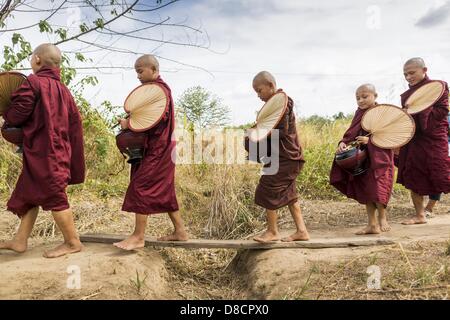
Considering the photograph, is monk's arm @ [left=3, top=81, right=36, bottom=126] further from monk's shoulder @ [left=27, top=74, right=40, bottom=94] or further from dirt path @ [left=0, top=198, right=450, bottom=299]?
dirt path @ [left=0, top=198, right=450, bottom=299]

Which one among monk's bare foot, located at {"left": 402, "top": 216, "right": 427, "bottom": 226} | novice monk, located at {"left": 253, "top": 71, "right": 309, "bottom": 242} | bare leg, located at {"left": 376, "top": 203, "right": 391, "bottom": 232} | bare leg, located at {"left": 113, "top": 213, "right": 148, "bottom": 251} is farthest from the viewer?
monk's bare foot, located at {"left": 402, "top": 216, "right": 427, "bottom": 226}

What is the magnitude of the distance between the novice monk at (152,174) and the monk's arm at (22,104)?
739 millimetres

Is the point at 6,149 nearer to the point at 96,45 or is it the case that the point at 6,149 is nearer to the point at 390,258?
the point at 96,45

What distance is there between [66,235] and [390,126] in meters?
3.27

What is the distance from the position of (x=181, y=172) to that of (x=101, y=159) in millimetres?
1385

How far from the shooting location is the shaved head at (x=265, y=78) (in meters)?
4.32

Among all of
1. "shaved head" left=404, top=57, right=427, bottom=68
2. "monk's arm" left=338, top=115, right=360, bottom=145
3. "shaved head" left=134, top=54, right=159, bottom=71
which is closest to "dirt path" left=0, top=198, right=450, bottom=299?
"monk's arm" left=338, top=115, right=360, bottom=145

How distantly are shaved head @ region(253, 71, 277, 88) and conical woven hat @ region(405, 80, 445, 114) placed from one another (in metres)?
2.05

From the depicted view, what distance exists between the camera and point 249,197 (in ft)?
22.3

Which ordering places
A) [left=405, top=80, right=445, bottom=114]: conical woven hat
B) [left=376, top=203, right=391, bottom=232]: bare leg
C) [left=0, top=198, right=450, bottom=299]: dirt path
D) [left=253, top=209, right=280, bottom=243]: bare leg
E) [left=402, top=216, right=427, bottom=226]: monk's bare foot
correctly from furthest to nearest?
[left=402, top=216, right=427, bottom=226]: monk's bare foot, [left=405, top=80, right=445, bottom=114]: conical woven hat, [left=376, top=203, right=391, bottom=232]: bare leg, [left=253, top=209, right=280, bottom=243]: bare leg, [left=0, top=198, right=450, bottom=299]: dirt path

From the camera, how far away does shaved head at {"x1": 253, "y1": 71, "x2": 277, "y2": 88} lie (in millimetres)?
4320

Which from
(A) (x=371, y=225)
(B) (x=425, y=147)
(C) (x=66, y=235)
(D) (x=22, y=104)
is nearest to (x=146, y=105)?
(D) (x=22, y=104)

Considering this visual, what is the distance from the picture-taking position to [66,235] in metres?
4.22
